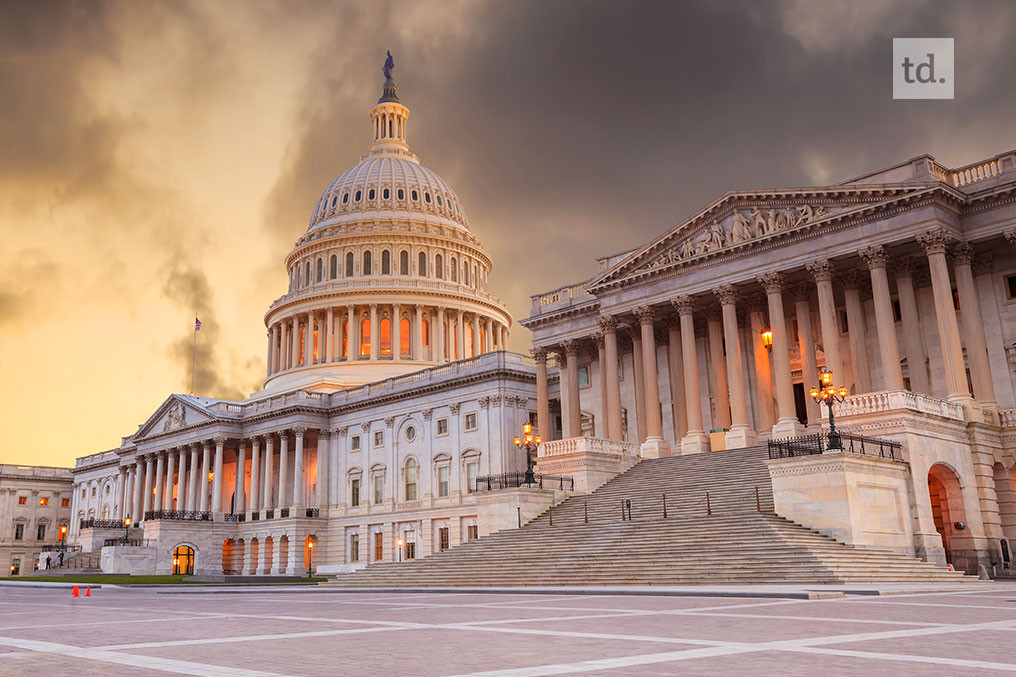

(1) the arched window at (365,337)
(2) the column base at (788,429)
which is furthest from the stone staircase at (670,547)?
(1) the arched window at (365,337)

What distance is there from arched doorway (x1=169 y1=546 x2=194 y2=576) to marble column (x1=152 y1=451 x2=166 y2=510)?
1622 centimetres

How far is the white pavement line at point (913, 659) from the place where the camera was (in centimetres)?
986

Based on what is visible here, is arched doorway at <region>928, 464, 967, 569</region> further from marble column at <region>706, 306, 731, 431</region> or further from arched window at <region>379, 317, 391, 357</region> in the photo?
arched window at <region>379, 317, 391, 357</region>

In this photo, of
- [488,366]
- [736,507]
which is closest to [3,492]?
[488,366]

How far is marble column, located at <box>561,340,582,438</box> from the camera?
61116mm

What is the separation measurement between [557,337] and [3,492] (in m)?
101

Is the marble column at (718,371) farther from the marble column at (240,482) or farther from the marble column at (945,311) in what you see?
the marble column at (240,482)

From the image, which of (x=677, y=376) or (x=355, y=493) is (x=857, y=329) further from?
(x=355, y=493)

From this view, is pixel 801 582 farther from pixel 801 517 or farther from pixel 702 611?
pixel 702 611

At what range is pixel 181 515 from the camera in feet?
301

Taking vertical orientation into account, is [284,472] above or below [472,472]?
above

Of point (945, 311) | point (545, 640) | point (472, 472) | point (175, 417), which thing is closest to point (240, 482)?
point (175, 417)

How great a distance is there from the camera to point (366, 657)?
38.1 ft

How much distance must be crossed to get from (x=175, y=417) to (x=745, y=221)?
73.1 m
